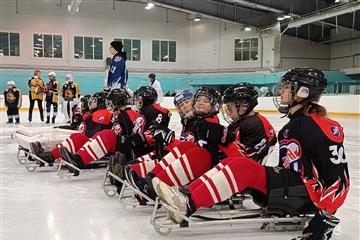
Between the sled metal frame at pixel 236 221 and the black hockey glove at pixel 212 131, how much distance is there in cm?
40

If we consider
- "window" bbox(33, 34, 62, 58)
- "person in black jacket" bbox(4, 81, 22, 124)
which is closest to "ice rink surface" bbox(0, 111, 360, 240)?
"person in black jacket" bbox(4, 81, 22, 124)

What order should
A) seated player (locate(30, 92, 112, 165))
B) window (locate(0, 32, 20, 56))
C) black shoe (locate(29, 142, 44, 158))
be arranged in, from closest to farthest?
seated player (locate(30, 92, 112, 165))
black shoe (locate(29, 142, 44, 158))
window (locate(0, 32, 20, 56))

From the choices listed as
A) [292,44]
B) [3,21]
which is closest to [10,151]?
[3,21]

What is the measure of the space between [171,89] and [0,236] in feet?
63.9

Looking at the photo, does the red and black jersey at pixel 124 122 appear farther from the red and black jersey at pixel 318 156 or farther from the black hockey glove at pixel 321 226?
the black hockey glove at pixel 321 226

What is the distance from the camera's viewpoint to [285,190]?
1920 millimetres

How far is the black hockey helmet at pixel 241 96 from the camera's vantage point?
7.62 feet

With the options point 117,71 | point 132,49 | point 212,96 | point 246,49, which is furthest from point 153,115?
point 246,49

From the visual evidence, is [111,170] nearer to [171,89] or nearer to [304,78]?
[304,78]

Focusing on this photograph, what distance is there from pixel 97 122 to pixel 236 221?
6.96ft

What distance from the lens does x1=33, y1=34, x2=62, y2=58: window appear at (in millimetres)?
19203

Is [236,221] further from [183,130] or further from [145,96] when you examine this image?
[145,96]

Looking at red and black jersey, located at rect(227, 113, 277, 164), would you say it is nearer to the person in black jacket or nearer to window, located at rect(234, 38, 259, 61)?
the person in black jacket

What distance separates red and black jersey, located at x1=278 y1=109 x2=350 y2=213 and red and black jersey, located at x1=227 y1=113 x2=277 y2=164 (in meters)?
0.35
